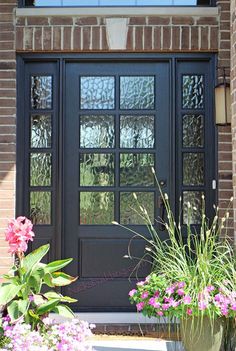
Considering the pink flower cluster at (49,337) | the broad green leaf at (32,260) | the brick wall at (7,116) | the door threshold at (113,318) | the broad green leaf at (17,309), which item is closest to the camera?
the pink flower cluster at (49,337)

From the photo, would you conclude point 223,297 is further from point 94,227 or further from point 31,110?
point 31,110

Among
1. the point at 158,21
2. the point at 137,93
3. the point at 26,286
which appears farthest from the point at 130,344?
the point at 158,21

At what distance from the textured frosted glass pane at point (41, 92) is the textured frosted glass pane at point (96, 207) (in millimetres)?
789

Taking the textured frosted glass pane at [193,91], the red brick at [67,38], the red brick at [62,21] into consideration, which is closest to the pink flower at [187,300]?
the textured frosted glass pane at [193,91]

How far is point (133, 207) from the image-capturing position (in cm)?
484

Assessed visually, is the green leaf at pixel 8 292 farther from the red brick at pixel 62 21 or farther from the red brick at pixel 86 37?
the red brick at pixel 62 21

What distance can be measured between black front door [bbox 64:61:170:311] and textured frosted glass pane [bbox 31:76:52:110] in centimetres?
15

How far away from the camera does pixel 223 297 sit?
315cm

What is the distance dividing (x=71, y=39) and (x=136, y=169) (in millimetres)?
1149

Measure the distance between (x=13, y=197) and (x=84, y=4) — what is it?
1.65 m

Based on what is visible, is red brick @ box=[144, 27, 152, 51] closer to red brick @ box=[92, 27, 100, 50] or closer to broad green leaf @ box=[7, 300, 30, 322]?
red brick @ box=[92, 27, 100, 50]

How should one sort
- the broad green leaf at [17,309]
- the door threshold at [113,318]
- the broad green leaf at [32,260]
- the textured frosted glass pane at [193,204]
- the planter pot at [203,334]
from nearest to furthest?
1. the broad green leaf at [17,309]
2. the broad green leaf at [32,260]
3. the planter pot at [203,334]
4. the door threshold at [113,318]
5. the textured frosted glass pane at [193,204]

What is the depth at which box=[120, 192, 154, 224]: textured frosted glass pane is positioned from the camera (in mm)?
4832

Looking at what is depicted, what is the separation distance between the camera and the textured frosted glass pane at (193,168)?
4816 mm
